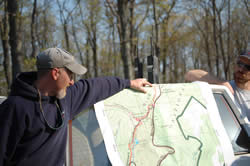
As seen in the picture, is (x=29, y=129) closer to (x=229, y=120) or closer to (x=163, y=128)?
(x=163, y=128)

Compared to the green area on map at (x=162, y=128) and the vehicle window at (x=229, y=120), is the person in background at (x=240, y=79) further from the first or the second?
the green area on map at (x=162, y=128)

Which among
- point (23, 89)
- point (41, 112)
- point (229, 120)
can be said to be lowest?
point (229, 120)

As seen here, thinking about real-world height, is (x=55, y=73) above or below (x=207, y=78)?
above

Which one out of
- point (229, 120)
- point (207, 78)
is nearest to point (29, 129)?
point (229, 120)

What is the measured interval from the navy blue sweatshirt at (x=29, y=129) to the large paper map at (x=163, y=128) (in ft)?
1.27

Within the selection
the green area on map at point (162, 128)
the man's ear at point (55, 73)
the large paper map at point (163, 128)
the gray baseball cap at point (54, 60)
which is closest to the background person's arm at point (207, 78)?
the large paper map at point (163, 128)

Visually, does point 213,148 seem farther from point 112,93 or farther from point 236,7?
point 236,7

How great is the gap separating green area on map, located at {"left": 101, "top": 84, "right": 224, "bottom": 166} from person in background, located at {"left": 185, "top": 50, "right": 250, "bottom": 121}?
59 centimetres

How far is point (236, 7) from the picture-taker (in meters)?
21.3

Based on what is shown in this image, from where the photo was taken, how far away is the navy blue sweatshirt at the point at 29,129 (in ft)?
5.04

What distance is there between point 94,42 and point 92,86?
22.3m

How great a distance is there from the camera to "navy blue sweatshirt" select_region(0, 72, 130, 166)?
60.5 inches

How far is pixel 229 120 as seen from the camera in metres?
2.44

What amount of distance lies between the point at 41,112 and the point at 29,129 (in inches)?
6.0
